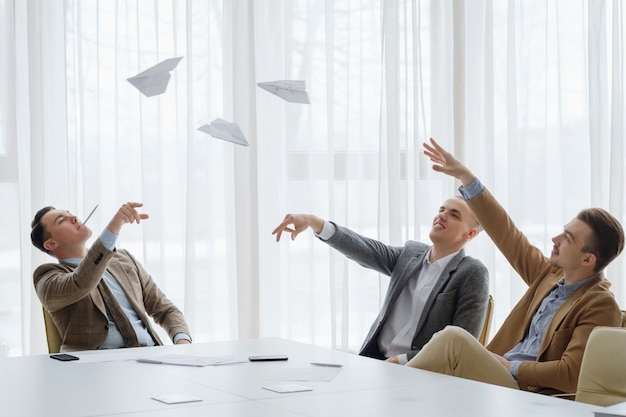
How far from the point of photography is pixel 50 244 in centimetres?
322

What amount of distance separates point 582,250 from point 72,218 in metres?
1.87

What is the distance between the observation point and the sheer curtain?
4.00m

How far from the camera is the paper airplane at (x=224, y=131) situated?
311 centimetres

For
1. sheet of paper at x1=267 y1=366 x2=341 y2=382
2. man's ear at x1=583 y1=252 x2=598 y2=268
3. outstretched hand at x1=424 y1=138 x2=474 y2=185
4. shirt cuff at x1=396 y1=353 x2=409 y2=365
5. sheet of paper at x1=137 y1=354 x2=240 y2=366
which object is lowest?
shirt cuff at x1=396 y1=353 x2=409 y2=365

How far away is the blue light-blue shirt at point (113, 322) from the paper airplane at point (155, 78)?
558mm

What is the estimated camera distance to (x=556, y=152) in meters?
4.43

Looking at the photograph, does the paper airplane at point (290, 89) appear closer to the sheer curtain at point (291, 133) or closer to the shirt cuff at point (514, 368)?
A: the sheer curtain at point (291, 133)

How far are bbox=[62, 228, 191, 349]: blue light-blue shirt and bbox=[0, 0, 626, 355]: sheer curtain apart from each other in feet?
2.57

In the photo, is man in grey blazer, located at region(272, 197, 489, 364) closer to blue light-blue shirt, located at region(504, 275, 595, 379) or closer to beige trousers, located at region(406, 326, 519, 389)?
blue light-blue shirt, located at region(504, 275, 595, 379)

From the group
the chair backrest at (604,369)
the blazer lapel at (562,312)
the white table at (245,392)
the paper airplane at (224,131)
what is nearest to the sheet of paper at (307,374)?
the white table at (245,392)

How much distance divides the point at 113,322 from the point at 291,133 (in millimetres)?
1506

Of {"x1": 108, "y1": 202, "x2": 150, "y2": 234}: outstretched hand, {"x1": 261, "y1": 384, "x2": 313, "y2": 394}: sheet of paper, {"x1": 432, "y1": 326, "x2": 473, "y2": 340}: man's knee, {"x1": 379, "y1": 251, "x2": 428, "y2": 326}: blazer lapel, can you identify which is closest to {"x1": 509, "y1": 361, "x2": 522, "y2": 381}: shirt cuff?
{"x1": 432, "y1": 326, "x2": 473, "y2": 340}: man's knee

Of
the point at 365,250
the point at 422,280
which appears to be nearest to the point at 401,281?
the point at 422,280

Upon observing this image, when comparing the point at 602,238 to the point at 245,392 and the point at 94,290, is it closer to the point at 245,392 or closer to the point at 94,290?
the point at 245,392
